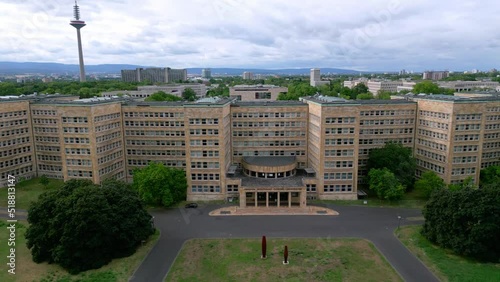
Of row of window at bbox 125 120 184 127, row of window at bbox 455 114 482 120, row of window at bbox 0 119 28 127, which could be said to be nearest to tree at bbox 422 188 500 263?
row of window at bbox 455 114 482 120

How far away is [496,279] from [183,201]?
55.4 meters

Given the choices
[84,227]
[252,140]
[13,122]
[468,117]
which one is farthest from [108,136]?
[468,117]

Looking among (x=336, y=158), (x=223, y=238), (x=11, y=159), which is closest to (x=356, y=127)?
(x=336, y=158)

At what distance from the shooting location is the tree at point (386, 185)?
73975 millimetres

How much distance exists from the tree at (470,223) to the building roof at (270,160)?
34187 mm

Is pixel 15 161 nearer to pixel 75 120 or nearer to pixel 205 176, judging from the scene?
pixel 75 120

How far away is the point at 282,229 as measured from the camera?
2501 inches

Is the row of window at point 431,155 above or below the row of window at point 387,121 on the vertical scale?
below

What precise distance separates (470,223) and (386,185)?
22.8 metres

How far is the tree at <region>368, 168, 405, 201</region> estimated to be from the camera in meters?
74.0

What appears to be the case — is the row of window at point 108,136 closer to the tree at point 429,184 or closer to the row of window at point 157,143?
the row of window at point 157,143

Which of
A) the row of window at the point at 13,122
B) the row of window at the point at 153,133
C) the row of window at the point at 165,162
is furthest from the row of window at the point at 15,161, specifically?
the row of window at the point at 153,133

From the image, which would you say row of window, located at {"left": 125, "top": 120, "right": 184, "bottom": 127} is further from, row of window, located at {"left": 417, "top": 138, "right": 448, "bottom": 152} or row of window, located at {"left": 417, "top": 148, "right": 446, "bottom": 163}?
row of window, located at {"left": 417, "top": 148, "right": 446, "bottom": 163}

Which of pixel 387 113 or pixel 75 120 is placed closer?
pixel 75 120
